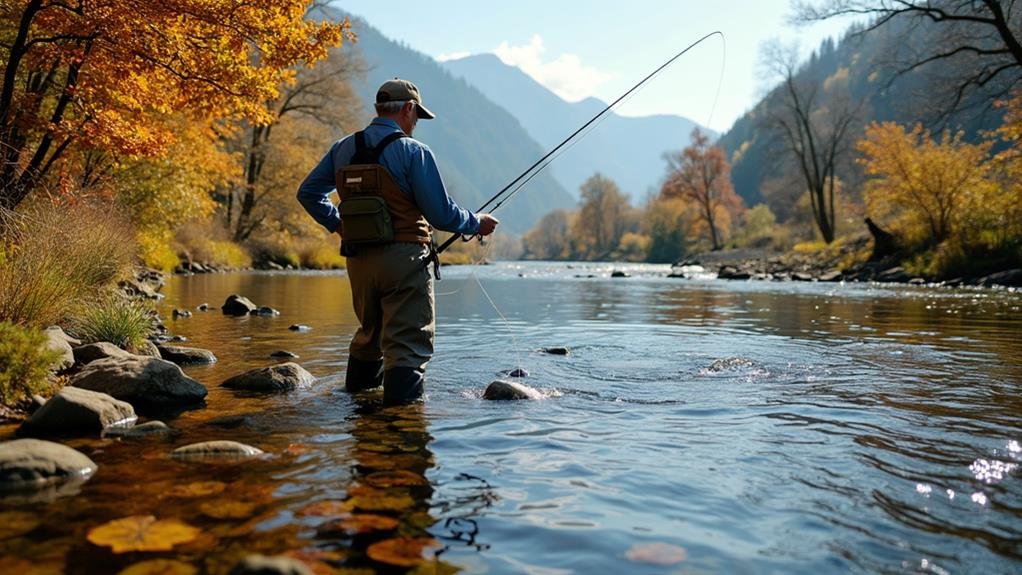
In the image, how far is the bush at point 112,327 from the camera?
26.0 ft

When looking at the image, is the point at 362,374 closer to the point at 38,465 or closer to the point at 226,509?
the point at 38,465

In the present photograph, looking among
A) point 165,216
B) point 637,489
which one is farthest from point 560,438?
point 165,216

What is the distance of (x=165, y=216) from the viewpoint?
71.9 feet

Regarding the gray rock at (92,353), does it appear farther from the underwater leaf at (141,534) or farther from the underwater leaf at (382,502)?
the underwater leaf at (382,502)

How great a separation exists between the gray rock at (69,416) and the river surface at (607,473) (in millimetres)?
306

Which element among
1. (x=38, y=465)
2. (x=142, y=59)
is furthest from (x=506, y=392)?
(x=142, y=59)

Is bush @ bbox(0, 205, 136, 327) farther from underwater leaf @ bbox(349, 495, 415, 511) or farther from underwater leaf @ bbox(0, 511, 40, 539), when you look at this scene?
underwater leaf @ bbox(349, 495, 415, 511)

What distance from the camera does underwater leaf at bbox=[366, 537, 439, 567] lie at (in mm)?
2834

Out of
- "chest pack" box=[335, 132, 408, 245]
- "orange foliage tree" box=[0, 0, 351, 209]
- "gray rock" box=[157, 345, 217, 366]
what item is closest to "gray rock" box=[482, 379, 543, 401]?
"chest pack" box=[335, 132, 408, 245]

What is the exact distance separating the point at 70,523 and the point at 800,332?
10.9m

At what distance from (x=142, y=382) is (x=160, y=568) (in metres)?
3.55

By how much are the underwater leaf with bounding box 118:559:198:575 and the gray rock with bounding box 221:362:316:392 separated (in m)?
3.95

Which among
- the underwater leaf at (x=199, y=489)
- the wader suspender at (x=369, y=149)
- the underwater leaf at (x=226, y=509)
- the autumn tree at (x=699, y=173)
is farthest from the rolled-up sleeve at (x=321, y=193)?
the autumn tree at (x=699, y=173)

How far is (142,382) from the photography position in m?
5.78
